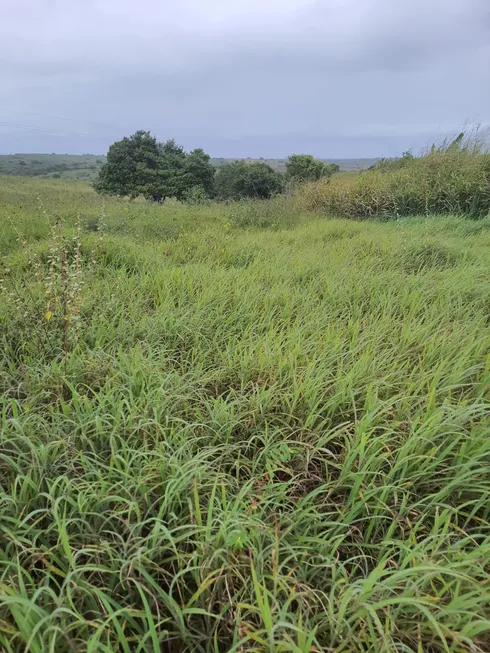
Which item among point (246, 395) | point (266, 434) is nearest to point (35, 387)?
point (246, 395)

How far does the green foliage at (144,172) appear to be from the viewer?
26031mm

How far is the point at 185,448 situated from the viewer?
147 cm

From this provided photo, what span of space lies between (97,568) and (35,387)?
1086mm

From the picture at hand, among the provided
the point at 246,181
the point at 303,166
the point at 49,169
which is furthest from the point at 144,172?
the point at 49,169

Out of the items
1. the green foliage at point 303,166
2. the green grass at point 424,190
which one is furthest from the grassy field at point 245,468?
the green foliage at point 303,166

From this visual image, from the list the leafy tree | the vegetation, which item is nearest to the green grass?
the leafy tree

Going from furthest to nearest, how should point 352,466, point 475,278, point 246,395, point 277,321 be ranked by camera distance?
point 475,278, point 277,321, point 246,395, point 352,466

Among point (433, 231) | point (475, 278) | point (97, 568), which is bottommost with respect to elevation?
point (97, 568)

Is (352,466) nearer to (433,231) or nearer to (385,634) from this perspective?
(385,634)

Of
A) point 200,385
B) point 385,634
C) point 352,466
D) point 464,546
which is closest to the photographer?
point 385,634

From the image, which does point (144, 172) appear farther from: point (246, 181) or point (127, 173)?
point (246, 181)

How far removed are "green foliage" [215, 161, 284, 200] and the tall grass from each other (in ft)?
79.2

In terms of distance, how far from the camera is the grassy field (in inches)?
37.6

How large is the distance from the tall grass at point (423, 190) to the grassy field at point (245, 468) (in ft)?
13.0
